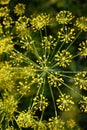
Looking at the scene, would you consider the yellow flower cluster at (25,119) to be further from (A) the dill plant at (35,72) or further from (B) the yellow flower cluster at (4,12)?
(B) the yellow flower cluster at (4,12)

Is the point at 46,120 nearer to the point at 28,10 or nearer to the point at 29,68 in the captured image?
the point at 29,68

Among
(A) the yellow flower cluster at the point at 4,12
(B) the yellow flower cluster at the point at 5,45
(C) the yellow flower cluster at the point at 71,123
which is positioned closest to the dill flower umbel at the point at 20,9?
(A) the yellow flower cluster at the point at 4,12

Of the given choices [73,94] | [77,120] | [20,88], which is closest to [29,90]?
[20,88]

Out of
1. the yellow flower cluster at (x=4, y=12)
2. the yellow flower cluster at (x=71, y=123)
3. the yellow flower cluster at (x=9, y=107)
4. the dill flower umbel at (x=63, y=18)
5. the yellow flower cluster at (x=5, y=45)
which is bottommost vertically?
the yellow flower cluster at (x=71, y=123)

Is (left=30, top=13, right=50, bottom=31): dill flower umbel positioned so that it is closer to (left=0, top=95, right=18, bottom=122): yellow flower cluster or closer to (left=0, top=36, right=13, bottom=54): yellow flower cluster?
Result: (left=0, top=36, right=13, bottom=54): yellow flower cluster

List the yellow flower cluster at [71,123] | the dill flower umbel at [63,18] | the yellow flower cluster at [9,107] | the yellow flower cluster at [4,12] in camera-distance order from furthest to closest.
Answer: the yellow flower cluster at [4,12]
the yellow flower cluster at [71,123]
the dill flower umbel at [63,18]
the yellow flower cluster at [9,107]

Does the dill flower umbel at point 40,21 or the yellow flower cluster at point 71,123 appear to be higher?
the dill flower umbel at point 40,21

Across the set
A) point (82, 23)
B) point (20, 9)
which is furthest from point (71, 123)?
point (20, 9)

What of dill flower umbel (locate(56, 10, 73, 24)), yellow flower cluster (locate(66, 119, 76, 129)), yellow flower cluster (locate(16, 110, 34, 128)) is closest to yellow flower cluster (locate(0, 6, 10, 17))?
dill flower umbel (locate(56, 10, 73, 24))
